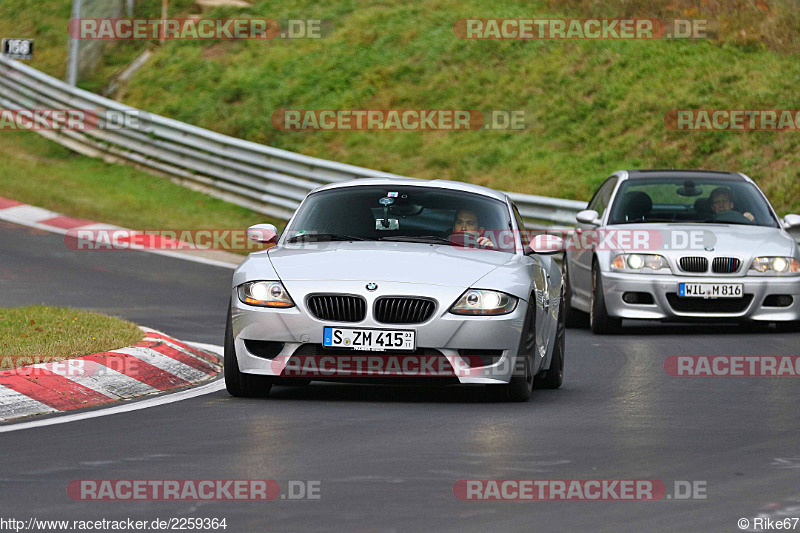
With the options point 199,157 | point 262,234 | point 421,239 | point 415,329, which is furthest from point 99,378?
point 199,157

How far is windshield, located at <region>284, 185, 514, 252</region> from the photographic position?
32.9 ft

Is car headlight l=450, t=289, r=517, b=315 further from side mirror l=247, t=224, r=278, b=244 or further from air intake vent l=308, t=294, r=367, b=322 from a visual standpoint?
side mirror l=247, t=224, r=278, b=244

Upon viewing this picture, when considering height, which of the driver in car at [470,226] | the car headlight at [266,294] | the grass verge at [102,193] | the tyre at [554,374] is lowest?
the grass verge at [102,193]

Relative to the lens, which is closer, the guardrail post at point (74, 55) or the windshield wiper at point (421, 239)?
the windshield wiper at point (421, 239)

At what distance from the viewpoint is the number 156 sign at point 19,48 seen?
28.5 m

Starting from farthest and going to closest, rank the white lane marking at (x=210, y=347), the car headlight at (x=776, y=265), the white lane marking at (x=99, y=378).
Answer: the car headlight at (x=776, y=265), the white lane marking at (x=210, y=347), the white lane marking at (x=99, y=378)

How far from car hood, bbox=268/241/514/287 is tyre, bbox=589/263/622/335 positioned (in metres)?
5.10

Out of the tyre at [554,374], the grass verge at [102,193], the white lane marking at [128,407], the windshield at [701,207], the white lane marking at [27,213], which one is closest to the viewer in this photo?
the white lane marking at [128,407]

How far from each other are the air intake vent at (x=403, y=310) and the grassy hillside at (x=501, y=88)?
1347cm

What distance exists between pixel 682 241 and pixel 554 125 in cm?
1227

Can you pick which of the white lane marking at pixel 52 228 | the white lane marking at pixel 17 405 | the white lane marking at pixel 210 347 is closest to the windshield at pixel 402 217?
the white lane marking at pixel 210 347

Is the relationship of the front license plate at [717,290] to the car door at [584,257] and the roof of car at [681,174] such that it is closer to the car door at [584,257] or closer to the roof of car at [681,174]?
the car door at [584,257]

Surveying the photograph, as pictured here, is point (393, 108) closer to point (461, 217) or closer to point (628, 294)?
point (628, 294)

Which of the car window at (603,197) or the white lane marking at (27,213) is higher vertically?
the car window at (603,197)
